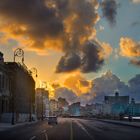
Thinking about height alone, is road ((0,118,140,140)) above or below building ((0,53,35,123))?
below

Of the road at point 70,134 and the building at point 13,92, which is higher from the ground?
the building at point 13,92

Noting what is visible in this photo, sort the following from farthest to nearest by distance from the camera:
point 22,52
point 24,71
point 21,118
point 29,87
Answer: point 29,87
point 24,71
point 21,118
point 22,52

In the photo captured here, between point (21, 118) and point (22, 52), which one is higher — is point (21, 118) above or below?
below

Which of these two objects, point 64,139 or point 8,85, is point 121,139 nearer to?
point 64,139

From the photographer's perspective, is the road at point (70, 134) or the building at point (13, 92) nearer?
the road at point (70, 134)

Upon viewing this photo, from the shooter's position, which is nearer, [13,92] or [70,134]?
[70,134]

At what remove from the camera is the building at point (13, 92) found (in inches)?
3563

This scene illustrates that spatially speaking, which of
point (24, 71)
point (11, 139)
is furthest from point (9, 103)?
point (11, 139)

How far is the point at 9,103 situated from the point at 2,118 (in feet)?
29.2

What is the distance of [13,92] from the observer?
293ft

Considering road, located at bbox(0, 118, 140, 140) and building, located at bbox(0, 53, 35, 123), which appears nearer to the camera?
road, located at bbox(0, 118, 140, 140)

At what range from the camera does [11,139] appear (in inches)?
1289

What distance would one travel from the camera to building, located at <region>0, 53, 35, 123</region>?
90500 millimetres

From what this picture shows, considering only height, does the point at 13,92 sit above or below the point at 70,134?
above
